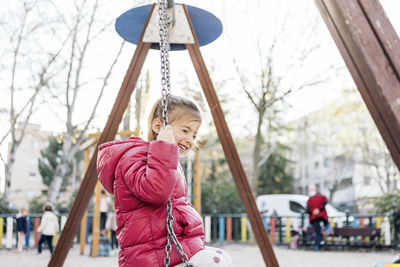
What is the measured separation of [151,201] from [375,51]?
3.18 ft

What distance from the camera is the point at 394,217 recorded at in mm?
9828

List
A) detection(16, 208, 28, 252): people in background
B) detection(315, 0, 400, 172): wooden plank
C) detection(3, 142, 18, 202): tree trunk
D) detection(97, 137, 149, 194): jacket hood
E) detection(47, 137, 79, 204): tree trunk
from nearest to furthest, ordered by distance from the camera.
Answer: detection(315, 0, 400, 172): wooden plank
detection(97, 137, 149, 194): jacket hood
detection(16, 208, 28, 252): people in background
detection(47, 137, 79, 204): tree trunk
detection(3, 142, 18, 202): tree trunk

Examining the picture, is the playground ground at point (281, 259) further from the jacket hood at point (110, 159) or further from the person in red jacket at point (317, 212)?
the jacket hood at point (110, 159)

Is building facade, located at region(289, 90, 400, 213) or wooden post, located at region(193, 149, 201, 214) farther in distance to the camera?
building facade, located at region(289, 90, 400, 213)

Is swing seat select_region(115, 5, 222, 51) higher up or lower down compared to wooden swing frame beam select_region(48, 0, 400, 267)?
higher up

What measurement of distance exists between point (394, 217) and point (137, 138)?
9620mm

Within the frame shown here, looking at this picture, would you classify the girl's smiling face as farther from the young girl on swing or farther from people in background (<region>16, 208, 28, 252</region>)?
people in background (<region>16, 208, 28, 252</region>)

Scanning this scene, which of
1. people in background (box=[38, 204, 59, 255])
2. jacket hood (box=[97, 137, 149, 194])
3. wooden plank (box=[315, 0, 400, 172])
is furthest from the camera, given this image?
people in background (box=[38, 204, 59, 255])

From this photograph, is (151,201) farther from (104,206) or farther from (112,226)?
(104,206)

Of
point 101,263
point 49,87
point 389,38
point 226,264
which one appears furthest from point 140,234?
point 49,87

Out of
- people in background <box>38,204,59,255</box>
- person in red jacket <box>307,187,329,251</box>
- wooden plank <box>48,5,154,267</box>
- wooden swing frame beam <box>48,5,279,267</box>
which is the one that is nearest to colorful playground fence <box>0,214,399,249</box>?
person in red jacket <box>307,187,329,251</box>

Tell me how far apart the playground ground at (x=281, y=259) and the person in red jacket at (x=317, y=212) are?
46cm

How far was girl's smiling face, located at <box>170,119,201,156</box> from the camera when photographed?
1844 millimetres

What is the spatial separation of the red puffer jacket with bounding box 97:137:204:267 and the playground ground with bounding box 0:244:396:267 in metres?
5.62
